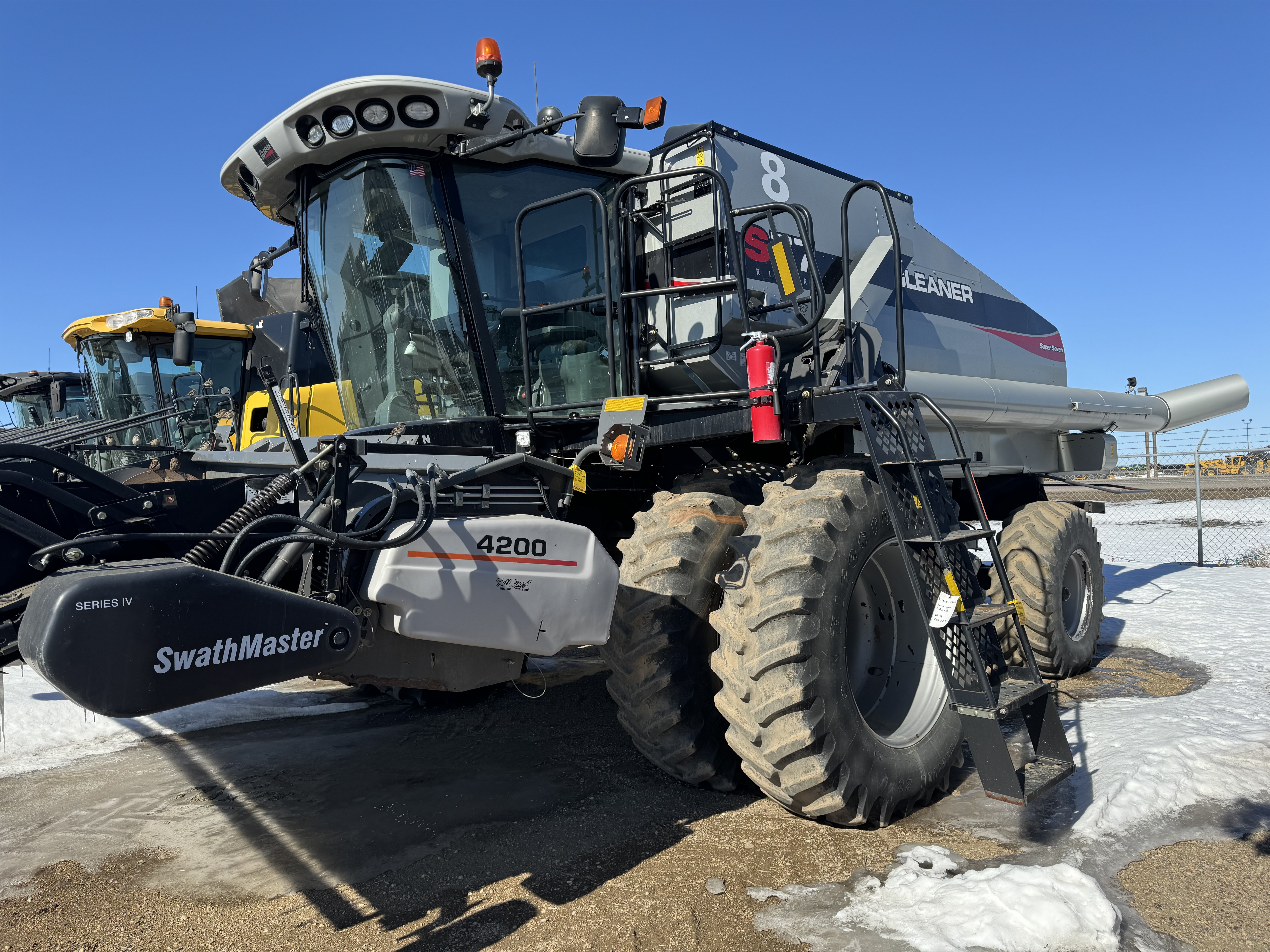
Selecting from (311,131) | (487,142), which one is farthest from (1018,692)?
(311,131)

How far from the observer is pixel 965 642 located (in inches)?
142

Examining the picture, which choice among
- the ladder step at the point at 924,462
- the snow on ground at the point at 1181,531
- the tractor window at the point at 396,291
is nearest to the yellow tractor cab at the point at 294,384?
the tractor window at the point at 396,291

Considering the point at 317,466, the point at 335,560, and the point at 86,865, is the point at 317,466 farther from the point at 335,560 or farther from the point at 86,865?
the point at 86,865

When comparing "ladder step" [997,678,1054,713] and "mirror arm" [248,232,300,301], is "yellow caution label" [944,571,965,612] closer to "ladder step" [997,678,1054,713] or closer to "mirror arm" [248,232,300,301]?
"ladder step" [997,678,1054,713]

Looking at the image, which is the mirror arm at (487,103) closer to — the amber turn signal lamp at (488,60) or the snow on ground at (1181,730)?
the amber turn signal lamp at (488,60)

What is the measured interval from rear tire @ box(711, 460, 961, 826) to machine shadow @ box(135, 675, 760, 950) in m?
0.56

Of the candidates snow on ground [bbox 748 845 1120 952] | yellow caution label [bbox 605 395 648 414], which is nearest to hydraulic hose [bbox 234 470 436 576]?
yellow caution label [bbox 605 395 648 414]

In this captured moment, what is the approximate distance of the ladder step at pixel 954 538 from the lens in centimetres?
378

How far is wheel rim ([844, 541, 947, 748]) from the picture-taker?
4105mm

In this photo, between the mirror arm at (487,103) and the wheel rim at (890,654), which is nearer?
the mirror arm at (487,103)

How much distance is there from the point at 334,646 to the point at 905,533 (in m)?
2.41

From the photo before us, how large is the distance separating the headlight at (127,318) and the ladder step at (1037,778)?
11040 mm

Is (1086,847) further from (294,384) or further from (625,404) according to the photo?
(294,384)

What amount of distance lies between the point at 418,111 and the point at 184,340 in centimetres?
492
